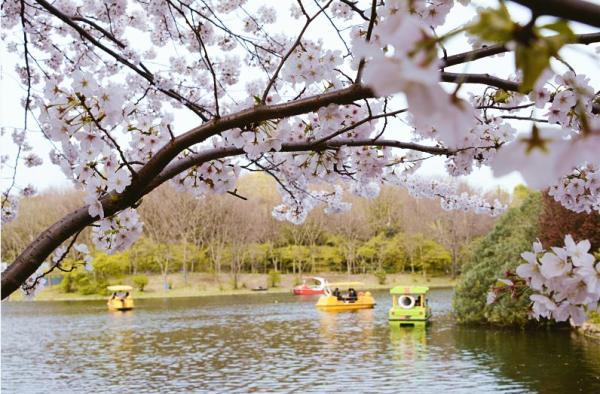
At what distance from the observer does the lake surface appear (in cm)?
905

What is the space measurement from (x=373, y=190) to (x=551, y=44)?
3541mm

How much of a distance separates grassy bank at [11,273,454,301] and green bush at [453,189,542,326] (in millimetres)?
20066

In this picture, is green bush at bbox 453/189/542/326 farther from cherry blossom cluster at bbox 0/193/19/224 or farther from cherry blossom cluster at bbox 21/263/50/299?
cherry blossom cluster at bbox 21/263/50/299

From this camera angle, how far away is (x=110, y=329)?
1719cm

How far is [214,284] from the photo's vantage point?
37.6m

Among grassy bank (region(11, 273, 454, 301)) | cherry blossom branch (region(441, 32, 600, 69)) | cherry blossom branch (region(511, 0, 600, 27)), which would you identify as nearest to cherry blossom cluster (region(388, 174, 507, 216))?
cherry blossom branch (region(441, 32, 600, 69))

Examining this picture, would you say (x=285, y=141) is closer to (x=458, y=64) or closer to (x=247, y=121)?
(x=247, y=121)

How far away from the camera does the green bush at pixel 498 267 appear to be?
14.5m

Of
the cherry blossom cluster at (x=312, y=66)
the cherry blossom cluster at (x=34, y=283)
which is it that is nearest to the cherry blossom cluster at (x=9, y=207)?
the cherry blossom cluster at (x=34, y=283)

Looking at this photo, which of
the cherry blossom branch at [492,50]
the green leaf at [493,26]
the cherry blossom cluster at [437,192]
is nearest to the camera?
the green leaf at [493,26]

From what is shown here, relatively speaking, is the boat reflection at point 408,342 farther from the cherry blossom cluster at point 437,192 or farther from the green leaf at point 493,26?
the green leaf at point 493,26

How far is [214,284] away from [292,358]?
26755 mm

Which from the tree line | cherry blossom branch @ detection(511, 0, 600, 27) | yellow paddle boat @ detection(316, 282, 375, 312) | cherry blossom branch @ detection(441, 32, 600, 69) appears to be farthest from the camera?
the tree line

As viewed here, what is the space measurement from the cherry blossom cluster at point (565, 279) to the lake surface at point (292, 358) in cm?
728
